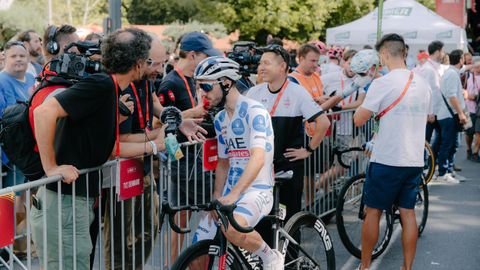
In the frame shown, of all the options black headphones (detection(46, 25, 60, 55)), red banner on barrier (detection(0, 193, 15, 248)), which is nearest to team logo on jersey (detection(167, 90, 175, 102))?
black headphones (detection(46, 25, 60, 55))

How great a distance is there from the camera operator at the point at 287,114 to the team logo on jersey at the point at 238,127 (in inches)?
55.2

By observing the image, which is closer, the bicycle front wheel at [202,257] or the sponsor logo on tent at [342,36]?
the bicycle front wheel at [202,257]

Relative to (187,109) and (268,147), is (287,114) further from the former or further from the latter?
(268,147)

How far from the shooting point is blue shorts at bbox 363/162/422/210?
20.1ft

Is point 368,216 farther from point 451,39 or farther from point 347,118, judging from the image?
point 451,39

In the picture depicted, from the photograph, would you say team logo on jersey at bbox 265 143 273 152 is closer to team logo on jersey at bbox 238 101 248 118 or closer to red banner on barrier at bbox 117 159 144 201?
team logo on jersey at bbox 238 101 248 118

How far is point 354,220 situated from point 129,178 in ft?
10.6

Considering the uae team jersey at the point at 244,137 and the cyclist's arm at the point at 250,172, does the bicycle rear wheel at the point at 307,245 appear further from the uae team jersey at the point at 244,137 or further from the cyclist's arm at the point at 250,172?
the cyclist's arm at the point at 250,172

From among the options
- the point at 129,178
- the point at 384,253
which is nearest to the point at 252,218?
the point at 129,178

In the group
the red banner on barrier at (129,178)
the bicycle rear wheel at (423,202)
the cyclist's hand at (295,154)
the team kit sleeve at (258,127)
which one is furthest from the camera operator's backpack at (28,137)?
the bicycle rear wheel at (423,202)

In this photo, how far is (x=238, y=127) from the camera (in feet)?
15.5

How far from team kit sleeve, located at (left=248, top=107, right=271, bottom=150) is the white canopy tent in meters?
16.4

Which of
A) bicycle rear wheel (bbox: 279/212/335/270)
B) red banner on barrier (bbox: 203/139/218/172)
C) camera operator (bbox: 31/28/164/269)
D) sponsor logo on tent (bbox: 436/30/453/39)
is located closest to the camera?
camera operator (bbox: 31/28/164/269)

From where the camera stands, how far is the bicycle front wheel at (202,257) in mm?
4363
